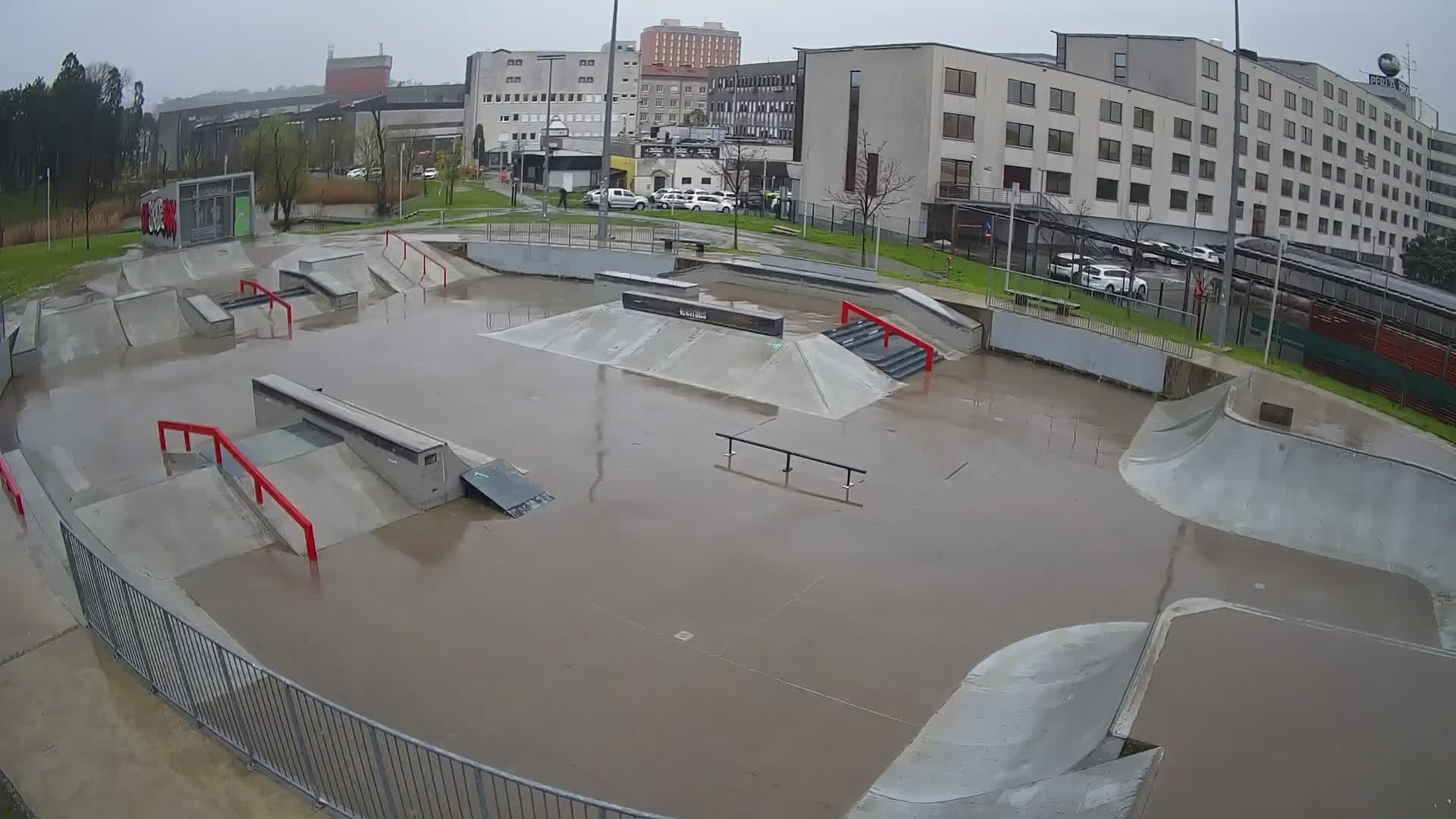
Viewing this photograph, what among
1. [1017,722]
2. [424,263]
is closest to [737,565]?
[1017,722]

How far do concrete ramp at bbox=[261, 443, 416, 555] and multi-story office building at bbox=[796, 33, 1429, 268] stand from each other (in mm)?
34141

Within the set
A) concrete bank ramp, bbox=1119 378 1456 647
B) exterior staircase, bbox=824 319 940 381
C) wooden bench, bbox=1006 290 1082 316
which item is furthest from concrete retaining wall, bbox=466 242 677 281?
concrete bank ramp, bbox=1119 378 1456 647

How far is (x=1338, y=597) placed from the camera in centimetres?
1346

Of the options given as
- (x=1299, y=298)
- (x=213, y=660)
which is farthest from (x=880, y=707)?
(x=1299, y=298)

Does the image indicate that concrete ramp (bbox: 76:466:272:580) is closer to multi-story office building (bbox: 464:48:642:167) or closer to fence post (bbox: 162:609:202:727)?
fence post (bbox: 162:609:202:727)

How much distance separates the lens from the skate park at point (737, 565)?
8500 millimetres

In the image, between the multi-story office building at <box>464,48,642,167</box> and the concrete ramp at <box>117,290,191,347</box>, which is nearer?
the concrete ramp at <box>117,290,191,347</box>

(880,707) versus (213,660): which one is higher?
(213,660)

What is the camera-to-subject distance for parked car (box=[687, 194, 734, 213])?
190ft

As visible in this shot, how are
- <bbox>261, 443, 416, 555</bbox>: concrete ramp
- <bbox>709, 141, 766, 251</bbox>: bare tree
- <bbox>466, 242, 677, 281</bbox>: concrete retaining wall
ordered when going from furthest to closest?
<bbox>709, 141, 766, 251</bbox>: bare tree, <bbox>466, 242, 677, 281</bbox>: concrete retaining wall, <bbox>261, 443, 416, 555</bbox>: concrete ramp

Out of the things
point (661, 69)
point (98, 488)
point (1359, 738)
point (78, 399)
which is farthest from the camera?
point (661, 69)

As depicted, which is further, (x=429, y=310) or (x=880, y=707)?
(x=429, y=310)

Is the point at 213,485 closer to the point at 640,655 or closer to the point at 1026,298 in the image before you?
the point at 640,655

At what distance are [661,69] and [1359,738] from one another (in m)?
162
